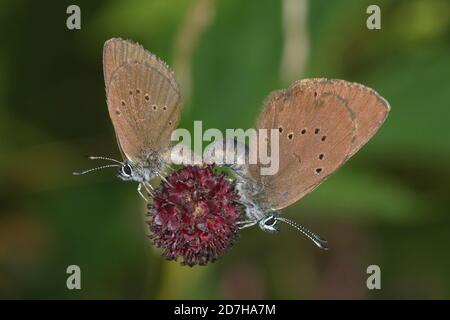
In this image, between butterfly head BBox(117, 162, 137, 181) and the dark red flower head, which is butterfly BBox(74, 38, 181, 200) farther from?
the dark red flower head

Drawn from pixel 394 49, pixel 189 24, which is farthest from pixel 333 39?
pixel 189 24

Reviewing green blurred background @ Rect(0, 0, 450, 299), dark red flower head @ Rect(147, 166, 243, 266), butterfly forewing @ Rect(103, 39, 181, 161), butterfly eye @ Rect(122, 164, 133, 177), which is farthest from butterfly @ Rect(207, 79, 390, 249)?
green blurred background @ Rect(0, 0, 450, 299)

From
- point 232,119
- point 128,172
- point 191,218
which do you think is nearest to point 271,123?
point 191,218

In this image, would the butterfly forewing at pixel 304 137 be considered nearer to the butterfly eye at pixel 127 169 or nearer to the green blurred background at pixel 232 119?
the butterfly eye at pixel 127 169

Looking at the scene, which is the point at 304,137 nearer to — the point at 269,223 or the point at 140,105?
the point at 269,223

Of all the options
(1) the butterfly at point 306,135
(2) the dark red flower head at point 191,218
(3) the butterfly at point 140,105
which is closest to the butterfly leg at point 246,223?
(1) the butterfly at point 306,135
